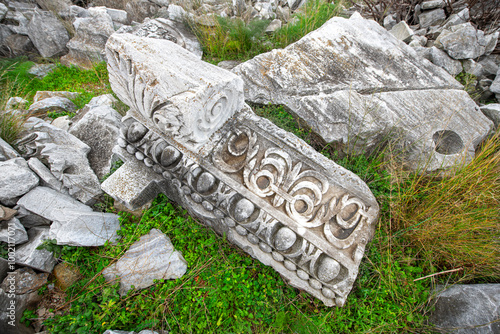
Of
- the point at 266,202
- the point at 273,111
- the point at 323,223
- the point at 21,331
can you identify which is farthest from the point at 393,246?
the point at 21,331

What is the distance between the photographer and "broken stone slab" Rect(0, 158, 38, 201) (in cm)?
187

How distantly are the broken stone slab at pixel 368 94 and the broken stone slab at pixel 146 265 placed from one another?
Answer: 1.62 meters

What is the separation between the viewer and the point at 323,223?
1588 mm

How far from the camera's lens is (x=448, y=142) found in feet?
7.69

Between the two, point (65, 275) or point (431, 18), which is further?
point (431, 18)

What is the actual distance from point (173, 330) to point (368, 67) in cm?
285

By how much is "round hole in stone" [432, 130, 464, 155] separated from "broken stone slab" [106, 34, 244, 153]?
195 cm

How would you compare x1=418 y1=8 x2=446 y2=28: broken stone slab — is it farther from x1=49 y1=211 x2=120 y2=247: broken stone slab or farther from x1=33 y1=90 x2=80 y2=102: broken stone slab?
x1=33 y1=90 x2=80 y2=102: broken stone slab

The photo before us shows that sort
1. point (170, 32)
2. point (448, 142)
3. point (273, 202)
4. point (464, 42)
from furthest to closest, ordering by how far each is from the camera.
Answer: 1. point (170, 32)
2. point (464, 42)
3. point (448, 142)
4. point (273, 202)

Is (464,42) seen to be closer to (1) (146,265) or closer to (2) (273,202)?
(2) (273,202)

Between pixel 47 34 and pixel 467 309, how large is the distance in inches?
232

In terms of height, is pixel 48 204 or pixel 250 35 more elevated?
pixel 250 35

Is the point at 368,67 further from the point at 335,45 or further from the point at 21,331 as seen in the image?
the point at 21,331

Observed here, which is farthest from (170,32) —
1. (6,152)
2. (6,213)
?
(6,213)
